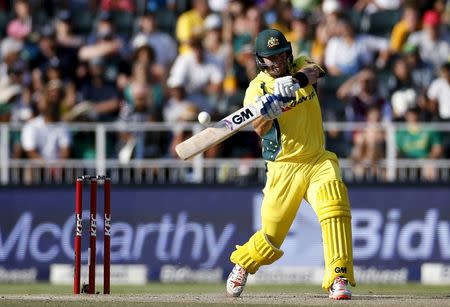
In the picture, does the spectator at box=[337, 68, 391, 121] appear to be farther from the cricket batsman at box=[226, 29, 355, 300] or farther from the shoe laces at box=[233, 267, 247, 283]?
the shoe laces at box=[233, 267, 247, 283]

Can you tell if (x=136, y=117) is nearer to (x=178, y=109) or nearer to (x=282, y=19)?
(x=178, y=109)

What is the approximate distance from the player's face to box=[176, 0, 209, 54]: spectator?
7.35 metres

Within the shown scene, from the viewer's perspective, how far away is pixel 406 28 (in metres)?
17.3

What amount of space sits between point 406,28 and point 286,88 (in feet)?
24.7

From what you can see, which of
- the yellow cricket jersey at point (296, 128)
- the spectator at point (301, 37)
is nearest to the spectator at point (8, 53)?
the spectator at point (301, 37)

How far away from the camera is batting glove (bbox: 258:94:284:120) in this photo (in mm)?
10125

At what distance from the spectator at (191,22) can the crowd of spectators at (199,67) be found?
21 mm

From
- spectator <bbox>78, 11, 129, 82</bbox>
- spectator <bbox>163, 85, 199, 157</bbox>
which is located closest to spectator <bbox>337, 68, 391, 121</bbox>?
spectator <bbox>163, 85, 199, 157</bbox>

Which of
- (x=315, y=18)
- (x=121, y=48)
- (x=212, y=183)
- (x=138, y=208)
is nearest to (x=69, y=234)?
(x=138, y=208)

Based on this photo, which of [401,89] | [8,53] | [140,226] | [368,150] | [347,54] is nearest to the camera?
[368,150]

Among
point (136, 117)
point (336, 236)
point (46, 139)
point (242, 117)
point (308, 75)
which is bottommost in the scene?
point (336, 236)

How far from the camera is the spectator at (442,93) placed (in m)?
15.9

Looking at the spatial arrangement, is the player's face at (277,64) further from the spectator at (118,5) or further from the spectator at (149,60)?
the spectator at (118,5)

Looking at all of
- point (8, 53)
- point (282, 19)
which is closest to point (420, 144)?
point (282, 19)
